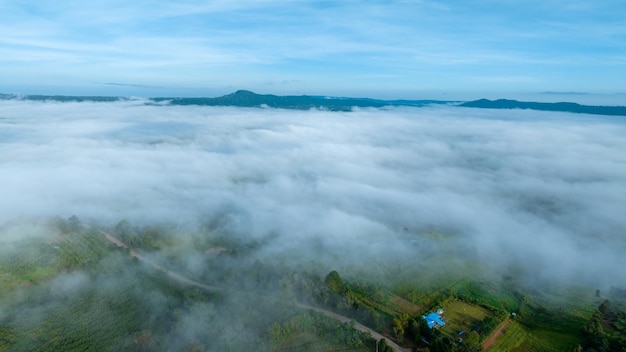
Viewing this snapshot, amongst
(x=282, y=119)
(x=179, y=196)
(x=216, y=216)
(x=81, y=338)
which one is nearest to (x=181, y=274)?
(x=81, y=338)

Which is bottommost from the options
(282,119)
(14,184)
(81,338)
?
(81,338)

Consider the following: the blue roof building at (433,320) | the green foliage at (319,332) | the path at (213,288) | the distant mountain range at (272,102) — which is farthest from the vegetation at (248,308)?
the distant mountain range at (272,102)

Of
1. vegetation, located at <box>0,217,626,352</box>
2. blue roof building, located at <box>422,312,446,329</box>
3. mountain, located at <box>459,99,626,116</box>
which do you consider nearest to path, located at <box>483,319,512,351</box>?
vegetation, located at <box>0,217,626,352</box>

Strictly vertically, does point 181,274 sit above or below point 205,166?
below

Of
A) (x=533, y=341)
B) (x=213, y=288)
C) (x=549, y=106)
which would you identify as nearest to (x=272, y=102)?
(x=549, y=106)

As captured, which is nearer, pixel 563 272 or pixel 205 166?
pixel 563 272

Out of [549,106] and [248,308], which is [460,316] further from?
[549,106]

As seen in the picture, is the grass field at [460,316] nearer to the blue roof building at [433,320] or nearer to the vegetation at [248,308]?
the vegetation at [248,308]

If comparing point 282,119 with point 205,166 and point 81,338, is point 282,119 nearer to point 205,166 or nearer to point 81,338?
point 205,166
